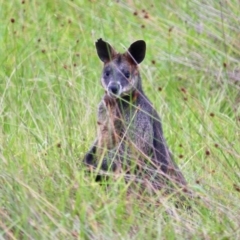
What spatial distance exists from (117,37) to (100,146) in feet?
9.21

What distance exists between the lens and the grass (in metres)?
4.91

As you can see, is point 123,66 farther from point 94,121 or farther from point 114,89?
point 94,121

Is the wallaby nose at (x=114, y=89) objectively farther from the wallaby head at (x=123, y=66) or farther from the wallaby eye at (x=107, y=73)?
the wallaby eye at (x=107, y=73)

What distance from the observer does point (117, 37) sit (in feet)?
28.0

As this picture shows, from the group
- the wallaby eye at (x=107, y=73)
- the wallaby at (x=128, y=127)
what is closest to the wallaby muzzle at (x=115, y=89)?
the wallaby at (x=128, y=127)

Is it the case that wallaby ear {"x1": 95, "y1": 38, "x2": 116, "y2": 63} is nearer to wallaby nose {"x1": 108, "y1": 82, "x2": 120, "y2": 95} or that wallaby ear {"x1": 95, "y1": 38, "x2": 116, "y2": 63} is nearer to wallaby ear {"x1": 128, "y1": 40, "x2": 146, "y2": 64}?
wallaby ear {"x1": 128, "y1": 40, "x2": 146, "y2": 64}

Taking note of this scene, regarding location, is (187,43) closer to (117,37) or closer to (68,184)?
(117,37)

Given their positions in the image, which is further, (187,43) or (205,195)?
(187,43)

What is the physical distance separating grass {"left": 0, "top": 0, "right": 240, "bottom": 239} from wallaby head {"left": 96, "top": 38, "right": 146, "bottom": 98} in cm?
21

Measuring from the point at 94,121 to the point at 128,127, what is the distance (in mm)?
837

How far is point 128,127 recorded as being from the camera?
18.7 ft

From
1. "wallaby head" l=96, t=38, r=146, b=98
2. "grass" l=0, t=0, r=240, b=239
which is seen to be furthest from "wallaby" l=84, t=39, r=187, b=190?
"grass" l=0, t=0, r=240, b=239

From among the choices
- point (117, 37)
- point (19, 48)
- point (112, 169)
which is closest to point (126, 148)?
point (112, 169)

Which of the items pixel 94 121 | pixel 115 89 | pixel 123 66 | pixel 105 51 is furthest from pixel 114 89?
→ pixel 94 121
